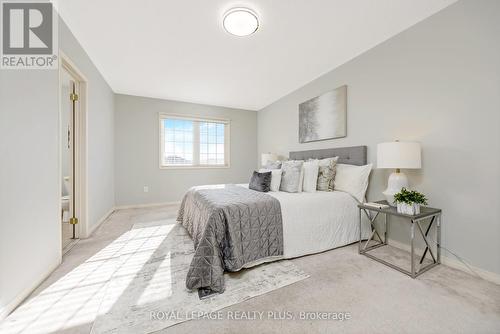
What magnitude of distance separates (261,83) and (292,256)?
114 inches

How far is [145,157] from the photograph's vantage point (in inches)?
167

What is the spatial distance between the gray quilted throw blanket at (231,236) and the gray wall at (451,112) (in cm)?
153

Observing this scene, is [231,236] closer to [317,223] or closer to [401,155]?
[317,223]

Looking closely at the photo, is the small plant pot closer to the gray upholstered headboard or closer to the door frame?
the gray upholstered headboard

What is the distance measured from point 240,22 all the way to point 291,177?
70.7 inches

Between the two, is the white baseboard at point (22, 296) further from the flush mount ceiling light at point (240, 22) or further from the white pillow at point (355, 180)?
the white pillow at point (355, 180)

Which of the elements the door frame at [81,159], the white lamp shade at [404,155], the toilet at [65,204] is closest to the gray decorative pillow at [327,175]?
the white lamp shade at [404,155]

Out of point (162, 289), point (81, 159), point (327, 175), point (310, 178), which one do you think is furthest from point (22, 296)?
point (327, 175)

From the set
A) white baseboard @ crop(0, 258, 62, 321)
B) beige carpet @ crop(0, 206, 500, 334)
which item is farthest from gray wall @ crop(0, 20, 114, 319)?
beige carpet @ crop(0, 206, 500, 334)

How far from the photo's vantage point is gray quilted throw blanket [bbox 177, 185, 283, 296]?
4.78 ft

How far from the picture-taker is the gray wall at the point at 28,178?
1240 mm

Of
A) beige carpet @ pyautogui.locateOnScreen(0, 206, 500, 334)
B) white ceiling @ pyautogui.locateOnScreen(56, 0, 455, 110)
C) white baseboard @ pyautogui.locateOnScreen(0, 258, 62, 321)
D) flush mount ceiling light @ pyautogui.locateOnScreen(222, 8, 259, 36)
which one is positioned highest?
white ceiling @ pyautogui.locateOnScreen(56, 0, 455, 110)

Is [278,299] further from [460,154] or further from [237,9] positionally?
[237,9]

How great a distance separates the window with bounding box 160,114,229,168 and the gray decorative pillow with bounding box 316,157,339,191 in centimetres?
289
